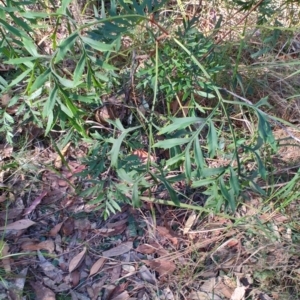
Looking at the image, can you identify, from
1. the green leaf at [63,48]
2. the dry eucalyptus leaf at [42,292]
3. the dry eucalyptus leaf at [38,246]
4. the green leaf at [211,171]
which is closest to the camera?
the green leaf at [63,48]

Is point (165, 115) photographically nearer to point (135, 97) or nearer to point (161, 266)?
point (135, 97)

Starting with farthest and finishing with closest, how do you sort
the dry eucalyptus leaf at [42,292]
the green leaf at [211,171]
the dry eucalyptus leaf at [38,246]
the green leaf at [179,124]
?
1. the dry eucalyptus leaf at [38,246]
2. the dry eucalyptus leaf at [42,292]
3. the green leaf at [211,171]
4. the green leaf at [179,124]

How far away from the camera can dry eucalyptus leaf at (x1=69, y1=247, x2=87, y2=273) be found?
5.97ft

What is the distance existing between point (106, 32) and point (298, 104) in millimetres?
1220

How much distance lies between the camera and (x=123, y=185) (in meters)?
1.73

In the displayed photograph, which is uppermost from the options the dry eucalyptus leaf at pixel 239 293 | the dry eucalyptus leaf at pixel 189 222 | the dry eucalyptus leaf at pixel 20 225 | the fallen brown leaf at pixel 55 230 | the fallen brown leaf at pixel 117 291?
the dry eucalyptus leaf at pixel 20 225

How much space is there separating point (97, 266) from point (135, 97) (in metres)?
0.70

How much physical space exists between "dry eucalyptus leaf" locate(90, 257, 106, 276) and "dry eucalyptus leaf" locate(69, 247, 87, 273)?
0.06 metres

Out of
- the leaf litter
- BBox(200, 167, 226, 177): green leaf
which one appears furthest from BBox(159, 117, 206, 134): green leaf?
the leaf litter

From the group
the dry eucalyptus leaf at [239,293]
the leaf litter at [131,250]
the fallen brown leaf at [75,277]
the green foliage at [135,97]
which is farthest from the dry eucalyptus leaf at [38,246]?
the dry eucalyptus leaf at [239,293]

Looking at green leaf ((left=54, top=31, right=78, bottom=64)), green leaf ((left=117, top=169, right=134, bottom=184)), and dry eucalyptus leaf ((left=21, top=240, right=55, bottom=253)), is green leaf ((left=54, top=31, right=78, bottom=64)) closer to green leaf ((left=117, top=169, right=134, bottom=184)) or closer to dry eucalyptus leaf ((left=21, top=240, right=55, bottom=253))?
green leaf ((left=117, top=169, right=134, bottom=184))

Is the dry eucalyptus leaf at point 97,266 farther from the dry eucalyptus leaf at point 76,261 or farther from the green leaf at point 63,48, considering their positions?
the green leaf at point 63,48

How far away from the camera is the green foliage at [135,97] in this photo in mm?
1365

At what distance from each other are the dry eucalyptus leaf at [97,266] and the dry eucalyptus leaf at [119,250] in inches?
1.0
